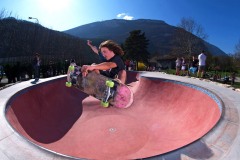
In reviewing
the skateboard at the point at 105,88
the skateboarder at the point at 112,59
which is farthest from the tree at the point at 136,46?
the skateboarder at the point at 112,59

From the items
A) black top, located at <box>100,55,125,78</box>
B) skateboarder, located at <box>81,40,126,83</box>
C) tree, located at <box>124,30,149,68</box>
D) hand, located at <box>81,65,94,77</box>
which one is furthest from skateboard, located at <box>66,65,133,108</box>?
tree, located at <box>124,30,149,68</box>

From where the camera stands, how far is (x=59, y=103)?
9.90 metres

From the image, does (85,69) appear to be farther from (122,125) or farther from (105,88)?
(122,125)

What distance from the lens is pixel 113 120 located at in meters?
8.66

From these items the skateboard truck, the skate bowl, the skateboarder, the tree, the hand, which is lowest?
the skate bowl

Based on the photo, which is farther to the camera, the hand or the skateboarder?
the hand

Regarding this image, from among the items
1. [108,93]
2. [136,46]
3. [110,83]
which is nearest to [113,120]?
[108,93]

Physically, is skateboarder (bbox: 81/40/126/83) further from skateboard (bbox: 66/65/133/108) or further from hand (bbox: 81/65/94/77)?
skateboard (bbox: 66/65/133/108)

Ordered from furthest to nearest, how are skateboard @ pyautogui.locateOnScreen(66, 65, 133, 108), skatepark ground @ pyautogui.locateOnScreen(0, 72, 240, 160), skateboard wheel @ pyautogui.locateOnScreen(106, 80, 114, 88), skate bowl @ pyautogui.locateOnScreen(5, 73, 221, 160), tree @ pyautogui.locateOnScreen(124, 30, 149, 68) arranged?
tree @ pyautogui.locateOnScreen(124, 30, 149, 68) → skate bowl @ pyautogui.locateOnScreen(5, 73, 221, 160) → skateboard @ pyautogui.locateOnScreen(66, 65, 133, 108) → skateboard wheel @ pyautogui.locateOnScreen(106, 80, 114, 88) → skatepark ground @ pyautogui.locateOnScreen(0, 72, 240, 160)

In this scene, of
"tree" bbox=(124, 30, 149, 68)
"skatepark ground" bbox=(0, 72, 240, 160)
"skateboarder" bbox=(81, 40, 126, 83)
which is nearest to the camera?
"skatepark ground" bbox=(0, 72, 240, 160)

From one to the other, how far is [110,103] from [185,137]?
8.13 ft

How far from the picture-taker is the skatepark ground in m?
3.90

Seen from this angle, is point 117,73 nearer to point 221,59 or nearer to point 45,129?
point 45,129

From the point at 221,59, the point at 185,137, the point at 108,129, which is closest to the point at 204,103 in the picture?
the point at 185,137
